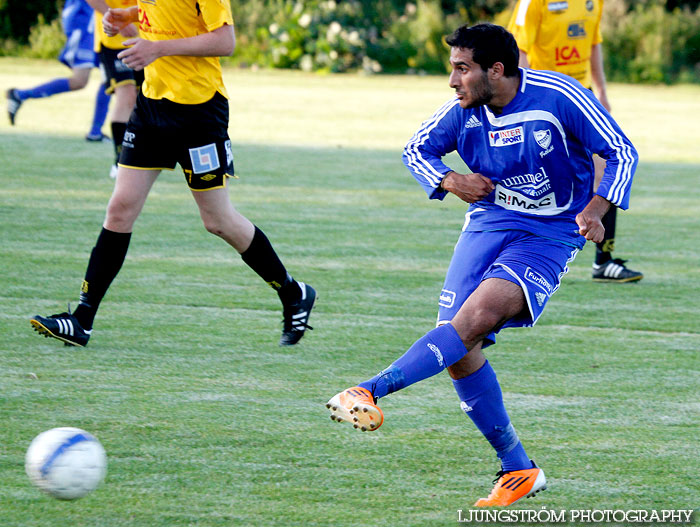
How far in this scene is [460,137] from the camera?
4.45 meters

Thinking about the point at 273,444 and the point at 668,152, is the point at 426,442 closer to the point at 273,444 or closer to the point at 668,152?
the point at 273,444

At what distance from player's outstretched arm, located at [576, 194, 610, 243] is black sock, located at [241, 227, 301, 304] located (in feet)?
7.63

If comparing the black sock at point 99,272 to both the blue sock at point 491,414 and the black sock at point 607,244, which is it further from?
the black sock at point 607,244

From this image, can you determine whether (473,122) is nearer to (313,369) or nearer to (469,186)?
(469,186)

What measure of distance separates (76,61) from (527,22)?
736 cm

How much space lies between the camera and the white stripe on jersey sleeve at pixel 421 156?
4.41 m

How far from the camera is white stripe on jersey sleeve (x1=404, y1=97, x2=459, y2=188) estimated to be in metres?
4.41

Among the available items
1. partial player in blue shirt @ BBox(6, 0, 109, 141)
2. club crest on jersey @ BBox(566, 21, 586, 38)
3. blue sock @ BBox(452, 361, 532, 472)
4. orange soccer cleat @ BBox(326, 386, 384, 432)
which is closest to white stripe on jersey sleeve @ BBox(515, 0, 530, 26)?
club crest on jersey @ BBox(566, 21, 586, 38)

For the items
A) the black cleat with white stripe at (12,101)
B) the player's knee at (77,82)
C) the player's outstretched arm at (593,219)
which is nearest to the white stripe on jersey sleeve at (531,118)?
the player's outstretched arm at (593,219)

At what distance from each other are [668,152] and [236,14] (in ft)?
65.8

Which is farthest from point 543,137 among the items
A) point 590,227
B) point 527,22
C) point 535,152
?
point 527,22

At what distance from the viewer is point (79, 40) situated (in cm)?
1351

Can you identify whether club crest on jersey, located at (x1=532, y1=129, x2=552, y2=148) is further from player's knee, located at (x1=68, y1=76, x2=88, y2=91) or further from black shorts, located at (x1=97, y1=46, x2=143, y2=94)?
player's knee, located at (x1=68, y1=76, x2=88, y2=91)

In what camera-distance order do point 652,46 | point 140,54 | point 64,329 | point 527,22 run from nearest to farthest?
point 140,54, point 64,329, point 527,22, point 652,46
